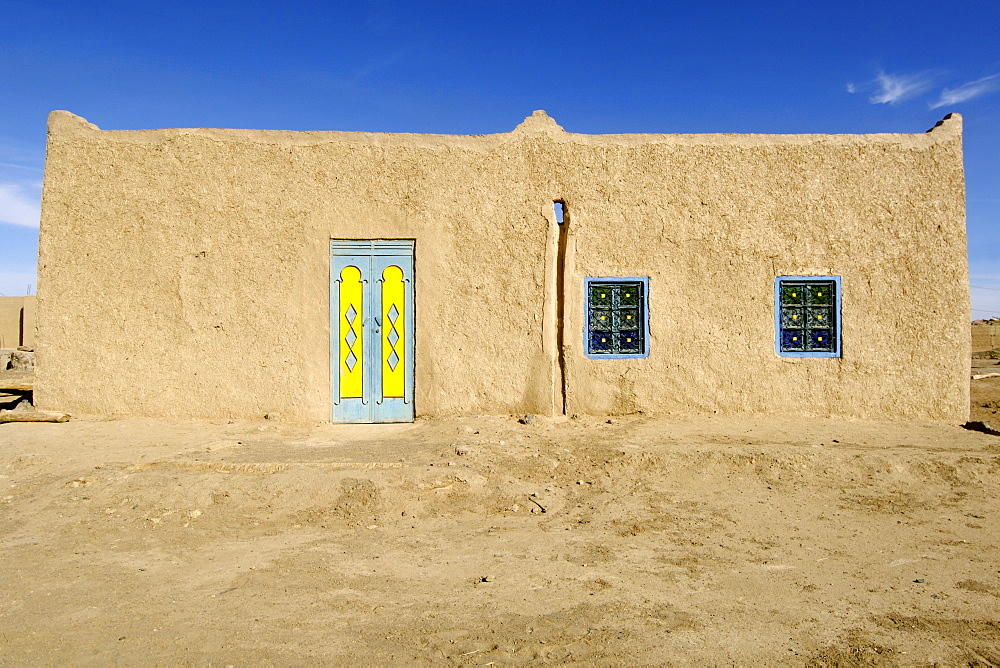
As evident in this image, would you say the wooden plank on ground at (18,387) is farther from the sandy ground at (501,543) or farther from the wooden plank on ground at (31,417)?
the sandy ground at (501,543)

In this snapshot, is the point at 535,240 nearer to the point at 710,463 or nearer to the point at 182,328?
the point at 710,463

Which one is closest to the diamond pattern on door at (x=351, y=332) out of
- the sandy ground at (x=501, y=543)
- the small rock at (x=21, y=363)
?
the sandy ground at (x=501, y=543)

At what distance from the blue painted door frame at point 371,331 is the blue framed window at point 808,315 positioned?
3.69 m

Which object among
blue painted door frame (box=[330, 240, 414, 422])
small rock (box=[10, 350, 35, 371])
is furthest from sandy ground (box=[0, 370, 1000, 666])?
small rock (box=[10, 350, 35, 371])

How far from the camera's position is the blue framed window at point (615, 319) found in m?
6.47

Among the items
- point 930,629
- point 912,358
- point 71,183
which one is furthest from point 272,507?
point 912,358

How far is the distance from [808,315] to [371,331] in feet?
14.2

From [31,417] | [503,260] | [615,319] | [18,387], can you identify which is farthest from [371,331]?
[18,387]

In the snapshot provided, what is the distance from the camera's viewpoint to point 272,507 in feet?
14.4

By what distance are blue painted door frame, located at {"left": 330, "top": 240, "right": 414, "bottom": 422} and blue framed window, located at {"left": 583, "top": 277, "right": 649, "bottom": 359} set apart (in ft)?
5.81

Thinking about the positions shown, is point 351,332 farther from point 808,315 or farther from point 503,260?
point 808,315

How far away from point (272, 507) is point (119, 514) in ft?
3.05

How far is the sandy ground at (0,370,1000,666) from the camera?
2.61m

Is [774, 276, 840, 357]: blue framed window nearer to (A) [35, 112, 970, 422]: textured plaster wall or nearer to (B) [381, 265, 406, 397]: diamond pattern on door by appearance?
(A) [35, 112, 970, 422]: textured plaster wall
